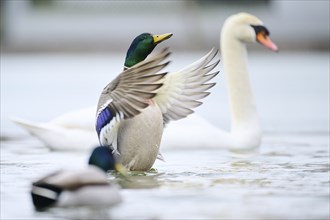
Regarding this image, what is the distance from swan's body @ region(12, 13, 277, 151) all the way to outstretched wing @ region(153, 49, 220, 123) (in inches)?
53.4

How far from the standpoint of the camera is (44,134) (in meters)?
9.66

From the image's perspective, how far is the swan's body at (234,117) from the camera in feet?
31.4

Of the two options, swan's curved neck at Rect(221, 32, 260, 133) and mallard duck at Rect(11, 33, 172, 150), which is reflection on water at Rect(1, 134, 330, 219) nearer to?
mallard duck at Rect(11, 33, 172, 150)

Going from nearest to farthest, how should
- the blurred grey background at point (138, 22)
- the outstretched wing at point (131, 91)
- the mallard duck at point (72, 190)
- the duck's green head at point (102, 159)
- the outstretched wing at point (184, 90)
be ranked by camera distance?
the mallard duck at point (72, 190) → the duck's green head at point (102, 159) → the outstretched wing at point (131, 91) → the outstretched wing at point (184, 90) → the blurred grey background at point (138, 22)

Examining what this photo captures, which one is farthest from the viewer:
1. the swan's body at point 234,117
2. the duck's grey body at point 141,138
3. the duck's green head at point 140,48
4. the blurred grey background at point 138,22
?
the blurred grey background at point 138,22

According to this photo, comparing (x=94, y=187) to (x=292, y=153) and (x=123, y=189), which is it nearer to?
(x=123, y=189)

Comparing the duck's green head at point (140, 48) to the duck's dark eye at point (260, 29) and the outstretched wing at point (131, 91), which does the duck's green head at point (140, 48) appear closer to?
the outstretched wing at point (131, 91)

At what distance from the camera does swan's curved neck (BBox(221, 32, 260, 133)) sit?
10.1m

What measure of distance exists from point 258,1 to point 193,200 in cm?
2657

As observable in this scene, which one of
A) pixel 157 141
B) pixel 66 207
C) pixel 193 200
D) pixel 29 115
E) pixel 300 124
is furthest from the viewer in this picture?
pixel 29 115

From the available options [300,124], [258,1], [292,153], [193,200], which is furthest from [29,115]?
[258,1]

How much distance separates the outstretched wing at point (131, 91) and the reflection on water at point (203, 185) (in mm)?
375

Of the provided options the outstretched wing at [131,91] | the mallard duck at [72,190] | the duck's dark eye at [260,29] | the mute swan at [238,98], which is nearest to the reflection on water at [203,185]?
the mallard duck at [72,190]

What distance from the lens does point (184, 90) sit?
8.22 meters
